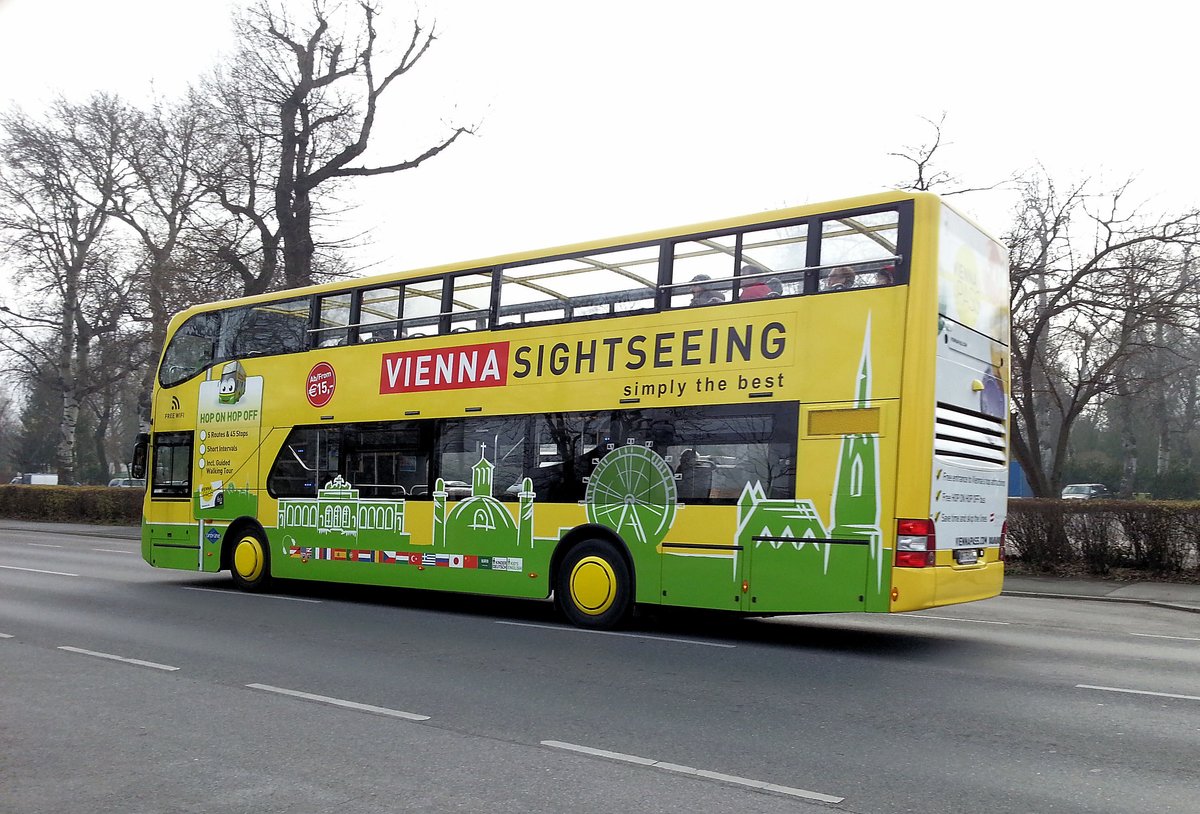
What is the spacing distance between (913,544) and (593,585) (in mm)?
3576

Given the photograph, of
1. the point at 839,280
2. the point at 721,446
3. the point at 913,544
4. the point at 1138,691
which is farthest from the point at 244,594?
the point at 1138,691

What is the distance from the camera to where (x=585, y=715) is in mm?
6910

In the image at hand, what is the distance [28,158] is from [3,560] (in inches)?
877

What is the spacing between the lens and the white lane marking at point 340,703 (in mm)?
6887

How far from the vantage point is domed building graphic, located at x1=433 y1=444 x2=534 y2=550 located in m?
11.7

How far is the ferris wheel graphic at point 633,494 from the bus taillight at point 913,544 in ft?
7.84

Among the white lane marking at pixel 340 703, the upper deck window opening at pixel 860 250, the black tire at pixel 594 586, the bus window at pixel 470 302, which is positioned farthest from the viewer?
the bus window at pixel 470 302

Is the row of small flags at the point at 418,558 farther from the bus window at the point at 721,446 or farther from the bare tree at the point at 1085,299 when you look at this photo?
the bare tree at the point at 1085,299

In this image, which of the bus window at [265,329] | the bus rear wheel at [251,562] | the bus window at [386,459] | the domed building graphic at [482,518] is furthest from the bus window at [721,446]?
the bus rear wheel at [251,562]

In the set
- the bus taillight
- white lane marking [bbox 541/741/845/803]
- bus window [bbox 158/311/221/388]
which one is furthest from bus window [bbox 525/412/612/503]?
bus window [bbox 158/311/221/388]

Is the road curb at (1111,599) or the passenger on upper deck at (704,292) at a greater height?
the passenger on upper deck at (704,292)

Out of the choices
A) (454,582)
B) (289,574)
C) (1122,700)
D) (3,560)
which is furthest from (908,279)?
(3,560)

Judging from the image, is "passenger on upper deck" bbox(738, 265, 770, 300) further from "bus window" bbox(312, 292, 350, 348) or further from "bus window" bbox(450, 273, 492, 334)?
"bus window" bbox(312, 292, 350, 348)

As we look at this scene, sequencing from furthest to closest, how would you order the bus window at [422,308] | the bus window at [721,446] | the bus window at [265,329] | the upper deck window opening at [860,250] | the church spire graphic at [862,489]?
1. the bus window at [265,329]
2. the bus window at [422,308]
3. the bus window at [721,446]
4. the upper deck window opening at [860,250]
5. the church spire graphic at [862,489]
